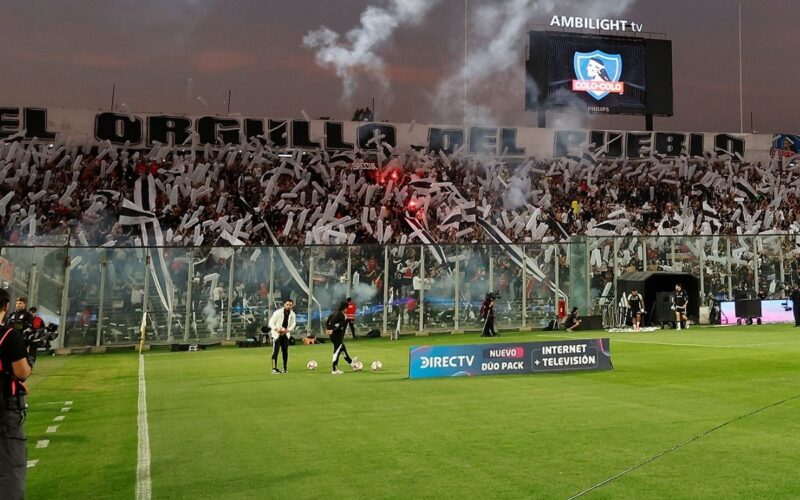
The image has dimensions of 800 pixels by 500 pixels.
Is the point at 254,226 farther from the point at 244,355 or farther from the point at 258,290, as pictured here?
the point at 244,355

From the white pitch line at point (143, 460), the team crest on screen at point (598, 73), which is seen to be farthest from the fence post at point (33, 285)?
the team crest on screen at point (598, 73)

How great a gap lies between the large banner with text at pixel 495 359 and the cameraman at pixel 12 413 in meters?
12.9

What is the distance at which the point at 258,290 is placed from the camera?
36625 millimetres

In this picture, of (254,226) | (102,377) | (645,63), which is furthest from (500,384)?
(645,63)

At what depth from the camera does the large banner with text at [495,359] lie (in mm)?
19906

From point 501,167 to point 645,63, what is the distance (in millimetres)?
13503

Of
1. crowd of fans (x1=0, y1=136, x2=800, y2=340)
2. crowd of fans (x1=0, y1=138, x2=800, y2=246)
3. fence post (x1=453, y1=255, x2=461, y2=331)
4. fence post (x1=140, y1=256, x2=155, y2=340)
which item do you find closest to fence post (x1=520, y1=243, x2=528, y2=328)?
crowd of fans (x1=0, y1=136, x2=800, y2=340)

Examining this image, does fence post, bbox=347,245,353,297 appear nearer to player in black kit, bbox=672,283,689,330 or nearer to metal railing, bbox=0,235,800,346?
metal railing, bbox=0,235,800,346

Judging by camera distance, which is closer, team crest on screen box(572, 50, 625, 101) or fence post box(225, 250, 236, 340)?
fence post box(225, 250, 236, 340)

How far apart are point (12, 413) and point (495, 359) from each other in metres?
14.1

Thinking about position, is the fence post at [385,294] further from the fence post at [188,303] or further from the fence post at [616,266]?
the fence post at [616,266]

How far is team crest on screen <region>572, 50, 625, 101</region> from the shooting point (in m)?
55.5

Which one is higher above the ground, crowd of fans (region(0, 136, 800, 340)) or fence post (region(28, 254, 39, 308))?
crowd of fans (region(0, 136, 800, 340))

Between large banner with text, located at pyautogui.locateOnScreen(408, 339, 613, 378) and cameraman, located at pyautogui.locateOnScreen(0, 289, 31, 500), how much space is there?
1293 cm
